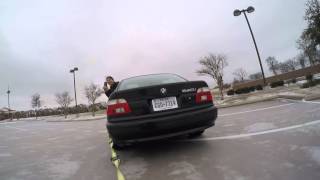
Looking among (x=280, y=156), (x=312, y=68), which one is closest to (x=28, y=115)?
(x=312, y=68)

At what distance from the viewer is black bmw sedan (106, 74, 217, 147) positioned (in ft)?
11.8

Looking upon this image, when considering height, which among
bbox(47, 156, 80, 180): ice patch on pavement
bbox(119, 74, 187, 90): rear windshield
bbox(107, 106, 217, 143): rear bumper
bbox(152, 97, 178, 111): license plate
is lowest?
bbox(47, 156, 80, 180): ice patch on pavement

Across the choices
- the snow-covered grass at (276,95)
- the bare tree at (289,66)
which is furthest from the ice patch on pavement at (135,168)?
the bare tree at (289,66)

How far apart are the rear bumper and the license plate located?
0.15 metres

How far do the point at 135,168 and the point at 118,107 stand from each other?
0.91 metres

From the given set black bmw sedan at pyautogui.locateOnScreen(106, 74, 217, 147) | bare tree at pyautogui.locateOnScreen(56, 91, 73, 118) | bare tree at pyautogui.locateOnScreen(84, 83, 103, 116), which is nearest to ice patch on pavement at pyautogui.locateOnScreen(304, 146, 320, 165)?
black bmw sedan at pyautogui.locateOnScreen(106, 74, 217, 147)

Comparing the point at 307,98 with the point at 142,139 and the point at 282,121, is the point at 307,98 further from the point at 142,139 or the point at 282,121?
the point at 142,139

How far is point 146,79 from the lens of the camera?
16.0 ft

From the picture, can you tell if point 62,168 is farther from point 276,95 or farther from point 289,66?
point 289,66

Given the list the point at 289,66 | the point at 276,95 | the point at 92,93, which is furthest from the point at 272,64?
the point at 276,95

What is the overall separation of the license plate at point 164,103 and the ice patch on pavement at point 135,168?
0.82 m

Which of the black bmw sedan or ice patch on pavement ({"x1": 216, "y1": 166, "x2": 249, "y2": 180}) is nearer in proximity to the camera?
ice patch on pavement ({"x1": 216, "y1": 166, "x2": 249, "y2": 180})

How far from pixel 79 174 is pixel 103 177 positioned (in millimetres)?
495

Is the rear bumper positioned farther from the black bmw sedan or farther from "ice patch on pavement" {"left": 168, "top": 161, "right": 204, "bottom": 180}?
"ice patch on pavement" {"left": 168, "top": 161, "right": 204, "bottom": 180}
